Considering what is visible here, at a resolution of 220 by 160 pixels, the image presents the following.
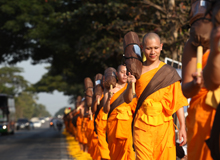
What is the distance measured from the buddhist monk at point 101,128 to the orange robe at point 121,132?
3.51 feet

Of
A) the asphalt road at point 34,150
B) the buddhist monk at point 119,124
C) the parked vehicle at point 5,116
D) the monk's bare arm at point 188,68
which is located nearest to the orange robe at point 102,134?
the buddhist monk at point 119,124

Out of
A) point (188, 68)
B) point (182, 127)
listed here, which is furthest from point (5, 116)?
point (188, 68)

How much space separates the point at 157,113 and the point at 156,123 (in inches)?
4.6

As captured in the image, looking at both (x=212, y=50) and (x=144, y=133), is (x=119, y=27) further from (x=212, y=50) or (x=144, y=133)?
(x=212, y=50)

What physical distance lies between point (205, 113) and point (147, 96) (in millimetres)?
2052

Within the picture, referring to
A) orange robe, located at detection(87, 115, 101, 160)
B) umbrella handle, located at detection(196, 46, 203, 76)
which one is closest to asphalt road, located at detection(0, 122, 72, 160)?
orange robe, located at detection(87, 115, 101, 160)

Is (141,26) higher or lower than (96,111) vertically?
higher

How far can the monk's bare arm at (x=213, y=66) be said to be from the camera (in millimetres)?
2601

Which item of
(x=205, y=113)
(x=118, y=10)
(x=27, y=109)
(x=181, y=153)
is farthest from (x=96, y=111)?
(x=27, y=109)

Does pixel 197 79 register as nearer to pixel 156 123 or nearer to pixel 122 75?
pixel 156 123

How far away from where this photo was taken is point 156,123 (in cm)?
507

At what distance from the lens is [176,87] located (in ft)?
17.1

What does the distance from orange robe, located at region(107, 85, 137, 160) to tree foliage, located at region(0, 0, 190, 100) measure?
26.6 feet

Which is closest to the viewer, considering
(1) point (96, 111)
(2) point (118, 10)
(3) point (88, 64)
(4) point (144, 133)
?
(4) point (144, 133)
